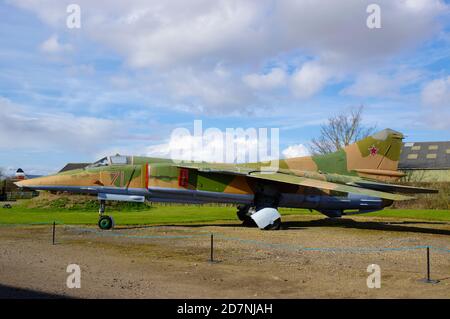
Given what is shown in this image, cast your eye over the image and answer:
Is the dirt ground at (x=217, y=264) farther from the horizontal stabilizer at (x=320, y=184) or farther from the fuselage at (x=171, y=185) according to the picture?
the fuselage at (x=171, y=185)

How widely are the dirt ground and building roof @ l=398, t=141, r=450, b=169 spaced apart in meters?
45.3

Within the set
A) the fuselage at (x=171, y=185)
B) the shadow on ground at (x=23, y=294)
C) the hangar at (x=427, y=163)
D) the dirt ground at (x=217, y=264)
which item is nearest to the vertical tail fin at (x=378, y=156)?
the fuselage at (x=171, y=185)

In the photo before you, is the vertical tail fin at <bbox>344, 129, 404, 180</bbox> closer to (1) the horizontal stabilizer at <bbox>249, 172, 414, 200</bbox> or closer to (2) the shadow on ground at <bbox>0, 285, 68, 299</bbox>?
(1) the horizontal stabilizer at <bbox>249, 172, 414, 200</bbox>

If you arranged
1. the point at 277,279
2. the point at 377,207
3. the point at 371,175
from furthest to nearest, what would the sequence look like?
1. the point at 371,175
2. the point at 377,207
3. the point at 277,279

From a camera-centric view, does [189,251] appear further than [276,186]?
No

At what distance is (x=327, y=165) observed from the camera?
21656mm

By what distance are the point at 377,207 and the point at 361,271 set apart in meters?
11.3

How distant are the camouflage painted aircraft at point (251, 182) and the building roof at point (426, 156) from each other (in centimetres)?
4057

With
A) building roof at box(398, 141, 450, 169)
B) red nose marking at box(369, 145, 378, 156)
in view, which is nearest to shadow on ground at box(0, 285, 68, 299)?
red nose marking at box(369, 145, 378, 156)

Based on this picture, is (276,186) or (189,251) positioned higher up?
(276,186)

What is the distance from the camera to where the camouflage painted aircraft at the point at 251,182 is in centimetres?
1761
